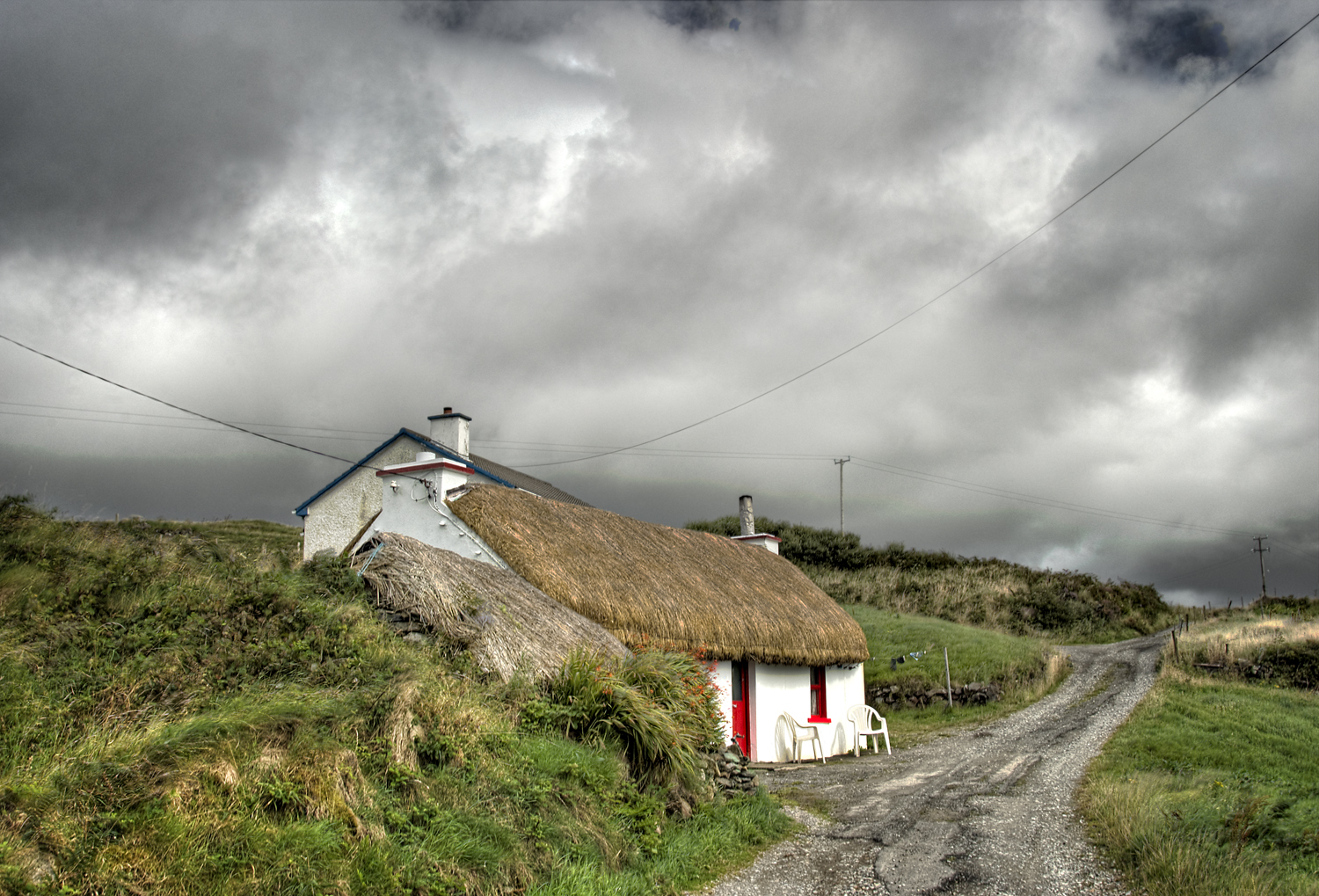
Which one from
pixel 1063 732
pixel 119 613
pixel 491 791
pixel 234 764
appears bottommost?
pixel 1063 732

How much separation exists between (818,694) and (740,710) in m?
3.06

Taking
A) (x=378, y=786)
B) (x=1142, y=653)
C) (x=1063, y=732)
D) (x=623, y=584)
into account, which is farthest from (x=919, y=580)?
(x=378, y=786)

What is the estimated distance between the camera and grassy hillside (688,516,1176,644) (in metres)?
32.1

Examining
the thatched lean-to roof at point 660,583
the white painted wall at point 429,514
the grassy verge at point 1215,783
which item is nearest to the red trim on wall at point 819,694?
the thatched lean-to roof at point 660,583

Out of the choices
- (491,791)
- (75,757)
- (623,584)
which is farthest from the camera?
(623,584)

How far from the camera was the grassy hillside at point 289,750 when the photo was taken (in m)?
4.43

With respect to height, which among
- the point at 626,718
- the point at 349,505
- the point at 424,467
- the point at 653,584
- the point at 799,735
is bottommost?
the point at 799,735

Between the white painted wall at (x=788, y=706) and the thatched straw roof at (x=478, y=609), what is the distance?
489 cm

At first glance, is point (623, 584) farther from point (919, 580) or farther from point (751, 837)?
point (919, 580)

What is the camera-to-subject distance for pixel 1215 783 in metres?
9.17

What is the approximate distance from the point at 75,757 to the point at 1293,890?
312 inches

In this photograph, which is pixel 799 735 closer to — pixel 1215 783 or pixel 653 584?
pixel 653 584

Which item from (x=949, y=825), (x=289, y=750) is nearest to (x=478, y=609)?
(x=289, y=750)

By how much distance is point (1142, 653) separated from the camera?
25219 mm
